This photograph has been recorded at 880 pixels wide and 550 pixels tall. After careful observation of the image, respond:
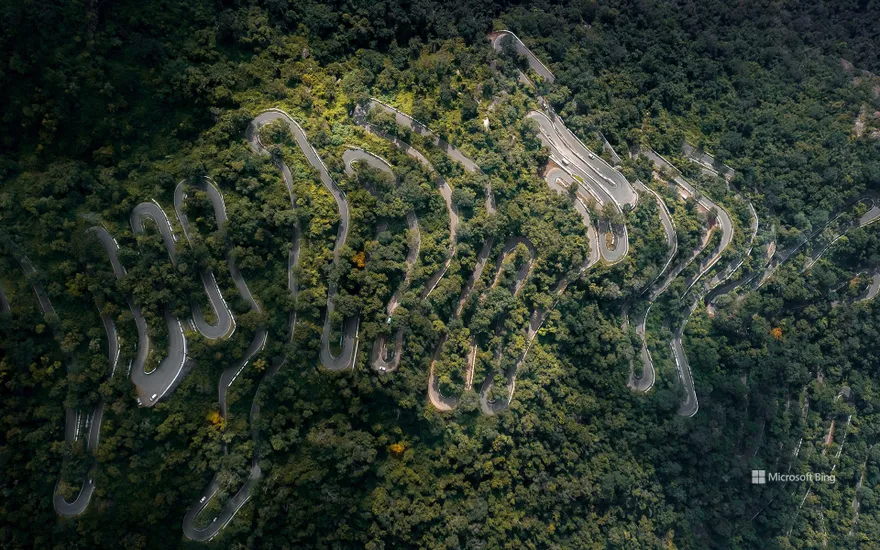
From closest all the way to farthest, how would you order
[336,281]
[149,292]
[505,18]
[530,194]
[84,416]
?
[84,416] < [149,292] < [336,281] < [530,194] < [505,18]

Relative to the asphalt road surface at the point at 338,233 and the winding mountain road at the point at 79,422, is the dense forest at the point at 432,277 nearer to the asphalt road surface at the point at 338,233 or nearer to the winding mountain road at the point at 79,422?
the winding mountain road at the point at 79,422

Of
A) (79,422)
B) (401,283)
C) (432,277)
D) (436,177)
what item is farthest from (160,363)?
(436,177)

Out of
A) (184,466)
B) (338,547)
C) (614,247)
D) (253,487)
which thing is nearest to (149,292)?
(184,466)

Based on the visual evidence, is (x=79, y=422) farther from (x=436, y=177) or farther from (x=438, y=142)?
(x=438, y=142)

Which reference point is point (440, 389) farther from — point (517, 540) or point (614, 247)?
point (614, 247)

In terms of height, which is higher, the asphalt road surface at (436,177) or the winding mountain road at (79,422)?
the asphalt road surface at (436,177)

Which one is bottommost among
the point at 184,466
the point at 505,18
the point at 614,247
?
the point at 184,466

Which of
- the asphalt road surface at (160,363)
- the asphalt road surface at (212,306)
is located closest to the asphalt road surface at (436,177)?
the asphalt road surface at (212,306)

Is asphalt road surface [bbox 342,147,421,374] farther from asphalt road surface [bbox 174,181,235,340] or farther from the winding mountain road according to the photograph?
the winding mountain road
